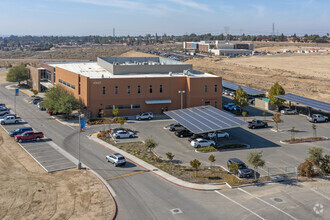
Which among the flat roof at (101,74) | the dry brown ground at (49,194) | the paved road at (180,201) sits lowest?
the paved road at (180,201)

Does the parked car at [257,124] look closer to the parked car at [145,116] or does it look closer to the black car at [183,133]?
the black car at [183,133]

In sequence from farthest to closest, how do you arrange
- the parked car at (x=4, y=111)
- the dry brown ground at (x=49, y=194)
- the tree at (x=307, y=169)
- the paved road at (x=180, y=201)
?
1. the parked car at (x=4, y=111)
2. the tree at (x=307, y=169)
3. the paved road at (x=180, y=201)
4. the dry brown ground at (x=49, y=194)

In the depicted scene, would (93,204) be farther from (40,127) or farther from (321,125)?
(321,125)

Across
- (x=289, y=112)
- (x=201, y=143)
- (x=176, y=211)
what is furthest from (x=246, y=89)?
(x=176, y=211)

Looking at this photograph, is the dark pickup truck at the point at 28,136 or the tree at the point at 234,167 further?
the dark pickup truck at the point at 28,136

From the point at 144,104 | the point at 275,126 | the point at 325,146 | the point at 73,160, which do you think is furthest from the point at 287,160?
the point at 144,104

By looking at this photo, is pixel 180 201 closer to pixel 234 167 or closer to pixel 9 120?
pixel 234 167

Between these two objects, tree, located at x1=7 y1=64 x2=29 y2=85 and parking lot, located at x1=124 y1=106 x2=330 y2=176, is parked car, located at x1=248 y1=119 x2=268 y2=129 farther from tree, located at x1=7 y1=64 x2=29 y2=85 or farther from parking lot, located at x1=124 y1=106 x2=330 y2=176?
tree, located at x1=7 y1=64 x2=29 y2=85

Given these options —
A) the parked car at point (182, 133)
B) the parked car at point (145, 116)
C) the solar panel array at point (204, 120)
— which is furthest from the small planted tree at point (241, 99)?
the parked car at point (182, 133)
